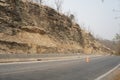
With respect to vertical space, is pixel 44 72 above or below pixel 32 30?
below

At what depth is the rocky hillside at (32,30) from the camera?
43456 mm

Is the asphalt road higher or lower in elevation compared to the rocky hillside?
lower

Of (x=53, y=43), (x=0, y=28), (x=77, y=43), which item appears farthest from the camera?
(x=77, y=43)

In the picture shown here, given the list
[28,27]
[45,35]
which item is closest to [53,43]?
[45,35]

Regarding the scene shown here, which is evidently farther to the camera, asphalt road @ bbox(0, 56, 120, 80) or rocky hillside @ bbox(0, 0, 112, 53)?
rocky hillside @ bbox(0, 0, 112, 53)

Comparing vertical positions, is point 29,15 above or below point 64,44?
above

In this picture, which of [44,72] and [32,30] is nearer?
[44,72]

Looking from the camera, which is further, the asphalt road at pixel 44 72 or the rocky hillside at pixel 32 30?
the rocky hillside at pixel 32 30

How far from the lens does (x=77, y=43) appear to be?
77.1 m

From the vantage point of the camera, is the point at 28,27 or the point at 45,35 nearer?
the point at 28,27

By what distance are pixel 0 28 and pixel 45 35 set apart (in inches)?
549

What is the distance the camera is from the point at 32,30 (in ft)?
164

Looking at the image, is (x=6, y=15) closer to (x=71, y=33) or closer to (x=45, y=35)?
(x=45, y=35)

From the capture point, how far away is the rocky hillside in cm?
4346
